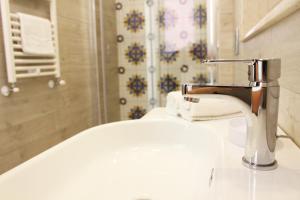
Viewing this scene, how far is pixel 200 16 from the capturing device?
8.71 ft

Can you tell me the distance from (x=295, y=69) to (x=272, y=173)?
0.74 feet

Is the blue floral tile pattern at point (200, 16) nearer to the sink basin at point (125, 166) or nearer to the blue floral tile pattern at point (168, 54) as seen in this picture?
the blue floral tile pattern at point (168, 54)

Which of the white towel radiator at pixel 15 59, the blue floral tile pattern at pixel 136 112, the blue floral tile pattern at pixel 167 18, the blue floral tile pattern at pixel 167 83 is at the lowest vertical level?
the blue floral tile pattern at pixel 136 112

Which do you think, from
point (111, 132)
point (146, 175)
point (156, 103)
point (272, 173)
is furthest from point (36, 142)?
point (272, 173)

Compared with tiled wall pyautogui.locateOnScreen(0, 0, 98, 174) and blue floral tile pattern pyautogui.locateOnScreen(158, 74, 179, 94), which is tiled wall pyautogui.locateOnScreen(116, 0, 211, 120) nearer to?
blue floral tile pattern pyautogui.locateOnScreen(158, 74, 179, 94)

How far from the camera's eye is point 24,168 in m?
0.57

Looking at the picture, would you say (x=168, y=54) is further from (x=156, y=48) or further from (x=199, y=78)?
(x=199, y=78)

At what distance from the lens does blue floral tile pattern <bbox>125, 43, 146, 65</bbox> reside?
2877 mm

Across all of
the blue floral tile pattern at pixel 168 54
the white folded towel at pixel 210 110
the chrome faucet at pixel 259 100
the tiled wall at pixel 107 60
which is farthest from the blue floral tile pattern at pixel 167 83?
the chrome faucet at pixel 259 100

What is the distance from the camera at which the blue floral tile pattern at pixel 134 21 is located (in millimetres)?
2820

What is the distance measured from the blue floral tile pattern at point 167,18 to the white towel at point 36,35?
1261 mm

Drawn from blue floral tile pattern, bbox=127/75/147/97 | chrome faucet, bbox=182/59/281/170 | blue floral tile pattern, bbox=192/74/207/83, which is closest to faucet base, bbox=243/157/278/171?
chrome faucet, bbox=182/59/281/170

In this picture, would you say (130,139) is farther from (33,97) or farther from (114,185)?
(33,97)

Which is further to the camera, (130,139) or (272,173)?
(130,139)
